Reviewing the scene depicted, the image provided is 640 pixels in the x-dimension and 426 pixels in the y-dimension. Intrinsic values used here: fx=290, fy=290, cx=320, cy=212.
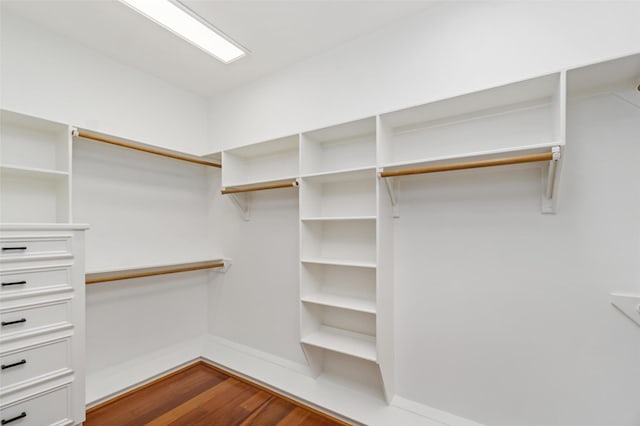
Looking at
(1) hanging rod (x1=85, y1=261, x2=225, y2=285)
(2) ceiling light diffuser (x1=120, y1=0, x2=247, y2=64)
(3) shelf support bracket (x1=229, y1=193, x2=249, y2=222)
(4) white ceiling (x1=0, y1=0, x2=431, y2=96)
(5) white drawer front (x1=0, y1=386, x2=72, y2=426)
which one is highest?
(4) white ceiling (x1=0, y1=0, x2=431, y2=96)

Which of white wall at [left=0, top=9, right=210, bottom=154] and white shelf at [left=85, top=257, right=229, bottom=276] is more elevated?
white wall at [left=0, top=9, right=210, bottom=154]

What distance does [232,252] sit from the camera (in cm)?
288

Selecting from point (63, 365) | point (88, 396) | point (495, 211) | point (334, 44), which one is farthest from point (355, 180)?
point (88, 396)

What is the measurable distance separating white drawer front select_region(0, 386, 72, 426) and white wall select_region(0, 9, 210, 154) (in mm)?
1772

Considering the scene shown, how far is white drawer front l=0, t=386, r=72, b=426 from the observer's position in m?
1.48

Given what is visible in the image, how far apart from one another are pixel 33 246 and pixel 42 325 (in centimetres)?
44

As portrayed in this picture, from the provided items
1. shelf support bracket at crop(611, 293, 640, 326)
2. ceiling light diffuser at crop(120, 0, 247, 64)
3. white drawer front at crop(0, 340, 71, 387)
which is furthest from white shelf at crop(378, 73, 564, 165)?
white drawer front at crop(0, 340, 71, 387)

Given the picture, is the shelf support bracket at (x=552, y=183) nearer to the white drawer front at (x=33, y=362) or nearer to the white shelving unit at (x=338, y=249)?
the white shelving unit at (x=338, y=249)

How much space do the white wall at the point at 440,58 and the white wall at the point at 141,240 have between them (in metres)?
0.93

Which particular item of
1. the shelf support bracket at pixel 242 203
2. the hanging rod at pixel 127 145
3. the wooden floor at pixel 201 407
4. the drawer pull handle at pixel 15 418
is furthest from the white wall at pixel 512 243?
the drawer pull handle at pixel 15 418

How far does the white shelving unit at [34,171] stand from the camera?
1.85 meters

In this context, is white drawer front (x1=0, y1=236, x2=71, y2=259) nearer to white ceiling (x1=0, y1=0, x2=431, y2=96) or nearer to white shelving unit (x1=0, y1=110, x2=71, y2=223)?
white shelving unit (x1=0, y1=110, x2=71, y2=223)

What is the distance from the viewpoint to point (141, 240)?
2.57 m

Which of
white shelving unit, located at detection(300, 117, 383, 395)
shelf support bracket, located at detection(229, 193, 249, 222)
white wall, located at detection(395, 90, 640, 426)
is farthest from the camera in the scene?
shelf support bracket, located at detection(229, 193, 249, 222)
